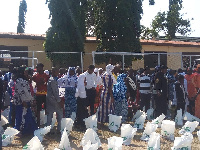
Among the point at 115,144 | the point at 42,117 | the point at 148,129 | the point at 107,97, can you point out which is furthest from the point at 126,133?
the point at 42,117

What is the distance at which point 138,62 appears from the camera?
20.5 m

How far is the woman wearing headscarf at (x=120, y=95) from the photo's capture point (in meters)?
8.72

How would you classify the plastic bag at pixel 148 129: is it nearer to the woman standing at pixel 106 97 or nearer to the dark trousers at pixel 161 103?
the woman standing at pixel 106 97

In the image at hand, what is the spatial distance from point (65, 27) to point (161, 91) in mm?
10195

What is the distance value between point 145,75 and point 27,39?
11.1 meters

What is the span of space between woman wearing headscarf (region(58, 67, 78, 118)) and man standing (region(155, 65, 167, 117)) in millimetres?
2227

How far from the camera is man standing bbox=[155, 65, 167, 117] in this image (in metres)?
8.95

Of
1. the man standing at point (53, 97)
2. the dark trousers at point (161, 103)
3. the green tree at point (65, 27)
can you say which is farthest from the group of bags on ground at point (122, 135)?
the green tree at point (65, 27)

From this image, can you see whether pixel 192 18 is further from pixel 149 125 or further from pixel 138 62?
pixel 149 125

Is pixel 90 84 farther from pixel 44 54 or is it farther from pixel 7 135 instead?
pixel 44 54

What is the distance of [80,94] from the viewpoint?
26.3ft

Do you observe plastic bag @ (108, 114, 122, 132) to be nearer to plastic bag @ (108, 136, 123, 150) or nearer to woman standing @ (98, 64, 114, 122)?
woman standing @ (98, 64, 114, 122)

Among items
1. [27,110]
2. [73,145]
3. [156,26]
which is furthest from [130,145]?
[156,26]

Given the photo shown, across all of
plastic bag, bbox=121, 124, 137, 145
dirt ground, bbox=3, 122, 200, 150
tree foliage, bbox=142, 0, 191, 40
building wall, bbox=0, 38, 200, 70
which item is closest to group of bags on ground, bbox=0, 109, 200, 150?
plastic bag, bbox=121, 124, 137, 145
